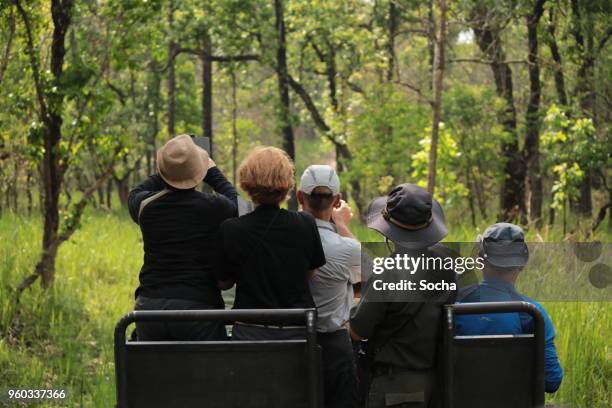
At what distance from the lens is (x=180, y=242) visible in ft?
14.2

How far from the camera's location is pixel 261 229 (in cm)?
416

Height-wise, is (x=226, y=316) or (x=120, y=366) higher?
(x=226, y=316)

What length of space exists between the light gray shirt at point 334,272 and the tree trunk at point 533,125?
14.4 m

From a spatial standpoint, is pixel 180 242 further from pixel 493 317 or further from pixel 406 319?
pixel 493 317

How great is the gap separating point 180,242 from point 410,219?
1.03 metres

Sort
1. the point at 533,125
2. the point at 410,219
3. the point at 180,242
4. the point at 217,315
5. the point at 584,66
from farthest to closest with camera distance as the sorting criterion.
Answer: the point at 533,125, the point at 584,66, the point at 180,242, the point at 410,219, the point at 217,315

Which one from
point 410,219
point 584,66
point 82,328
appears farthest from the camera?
point 584,66

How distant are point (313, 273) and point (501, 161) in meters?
15.9

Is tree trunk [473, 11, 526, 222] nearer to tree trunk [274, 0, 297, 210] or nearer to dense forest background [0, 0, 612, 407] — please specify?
dense forest background [0, 0, 612, 407]

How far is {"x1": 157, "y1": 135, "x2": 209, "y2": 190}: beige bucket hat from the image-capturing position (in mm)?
4359

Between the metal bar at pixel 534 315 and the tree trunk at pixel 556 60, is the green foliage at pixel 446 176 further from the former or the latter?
the metal bar at pixel 534 315

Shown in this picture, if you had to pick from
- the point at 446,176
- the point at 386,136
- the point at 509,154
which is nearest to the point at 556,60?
the point at 509,154

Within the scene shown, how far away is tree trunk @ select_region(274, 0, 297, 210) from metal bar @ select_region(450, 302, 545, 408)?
65.3ft

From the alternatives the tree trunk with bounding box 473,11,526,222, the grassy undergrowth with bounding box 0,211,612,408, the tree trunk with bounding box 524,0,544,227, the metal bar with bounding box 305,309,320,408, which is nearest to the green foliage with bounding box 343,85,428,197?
the tree trunk with bounding box 473,11,526,222
